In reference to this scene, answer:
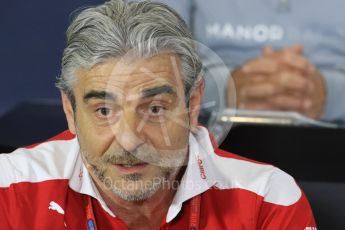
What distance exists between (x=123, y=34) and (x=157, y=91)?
0.37 ft

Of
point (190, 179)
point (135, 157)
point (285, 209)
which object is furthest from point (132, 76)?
point (285, 209)

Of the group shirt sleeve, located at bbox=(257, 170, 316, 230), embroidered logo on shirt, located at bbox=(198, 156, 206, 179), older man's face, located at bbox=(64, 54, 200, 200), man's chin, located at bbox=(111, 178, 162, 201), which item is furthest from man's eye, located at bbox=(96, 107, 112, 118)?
shirt sleeve, located at bbox=(257, 170, 316, 230)

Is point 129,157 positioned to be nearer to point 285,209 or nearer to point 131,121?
point 131,121

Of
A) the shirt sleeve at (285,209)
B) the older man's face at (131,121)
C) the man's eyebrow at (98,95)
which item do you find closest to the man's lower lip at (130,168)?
the older man's face at (131,121)

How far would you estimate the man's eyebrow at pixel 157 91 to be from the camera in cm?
135

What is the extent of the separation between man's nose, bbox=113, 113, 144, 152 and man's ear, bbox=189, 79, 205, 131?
0.50 feet

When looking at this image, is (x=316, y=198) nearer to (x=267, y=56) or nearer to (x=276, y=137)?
(x=276, y=137)

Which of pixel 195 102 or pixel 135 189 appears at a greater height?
pixel 195 102

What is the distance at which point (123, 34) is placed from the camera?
1350mm

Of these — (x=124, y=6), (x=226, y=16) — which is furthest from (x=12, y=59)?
(x=124, y=6)

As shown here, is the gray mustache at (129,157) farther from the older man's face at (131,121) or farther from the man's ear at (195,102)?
the man's ear at (195,102)

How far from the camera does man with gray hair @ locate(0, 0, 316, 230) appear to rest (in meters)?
1.35

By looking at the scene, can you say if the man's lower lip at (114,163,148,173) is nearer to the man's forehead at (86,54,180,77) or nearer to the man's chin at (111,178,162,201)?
the man's chin at (111,178,162,201)

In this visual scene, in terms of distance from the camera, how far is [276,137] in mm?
1807
